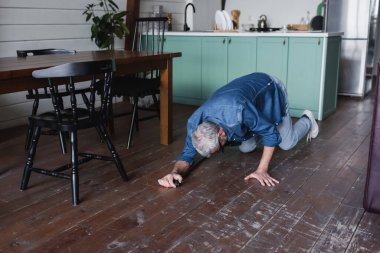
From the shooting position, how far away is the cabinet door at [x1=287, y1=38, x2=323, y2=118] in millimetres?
4094

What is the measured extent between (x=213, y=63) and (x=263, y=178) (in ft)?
8.03

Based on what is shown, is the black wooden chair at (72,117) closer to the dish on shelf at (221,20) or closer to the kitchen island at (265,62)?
the kitchen island at (265,62)

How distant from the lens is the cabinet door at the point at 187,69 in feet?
16.0

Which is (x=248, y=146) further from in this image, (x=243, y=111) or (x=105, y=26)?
(x=105, y=26)

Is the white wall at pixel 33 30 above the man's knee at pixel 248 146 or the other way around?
above

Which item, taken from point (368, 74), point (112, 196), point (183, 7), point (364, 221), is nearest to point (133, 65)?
point (112, 196)

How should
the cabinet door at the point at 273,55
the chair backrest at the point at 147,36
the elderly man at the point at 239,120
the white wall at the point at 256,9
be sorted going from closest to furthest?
the elderly man at the point at 239,120 < the chair backrest at the point at 147,36 < the cabinet door at the point at 273,55 < the white wall at the point at 256,9

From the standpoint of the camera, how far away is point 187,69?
496cm

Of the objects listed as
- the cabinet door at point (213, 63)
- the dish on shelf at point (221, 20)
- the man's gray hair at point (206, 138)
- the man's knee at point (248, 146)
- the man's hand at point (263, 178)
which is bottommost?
the man's hand at point (263, 178)

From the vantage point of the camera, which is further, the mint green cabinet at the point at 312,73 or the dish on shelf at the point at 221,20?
the dish on shelf at the point at 221,20

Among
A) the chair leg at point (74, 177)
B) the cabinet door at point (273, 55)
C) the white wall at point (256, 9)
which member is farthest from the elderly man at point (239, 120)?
the white wall at point (256, 9)

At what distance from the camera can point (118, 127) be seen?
13.0ft

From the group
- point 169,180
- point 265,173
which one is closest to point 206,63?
point 265,173

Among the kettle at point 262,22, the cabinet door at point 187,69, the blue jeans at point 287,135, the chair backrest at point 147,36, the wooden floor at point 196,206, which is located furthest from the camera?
the kettle at point 262,22
